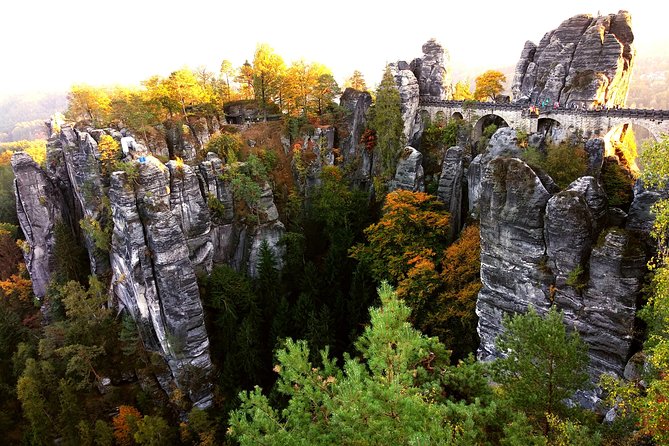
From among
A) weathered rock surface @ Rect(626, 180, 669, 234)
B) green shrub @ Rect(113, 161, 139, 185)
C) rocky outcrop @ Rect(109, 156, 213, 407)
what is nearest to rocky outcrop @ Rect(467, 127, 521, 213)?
weathered rock surface @ Rect(626, 180, 669, 234)

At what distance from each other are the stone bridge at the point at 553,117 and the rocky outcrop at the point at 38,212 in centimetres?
3562

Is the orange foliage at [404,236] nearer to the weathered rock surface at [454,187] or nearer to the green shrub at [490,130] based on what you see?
the weathered rock surface at [454,187]

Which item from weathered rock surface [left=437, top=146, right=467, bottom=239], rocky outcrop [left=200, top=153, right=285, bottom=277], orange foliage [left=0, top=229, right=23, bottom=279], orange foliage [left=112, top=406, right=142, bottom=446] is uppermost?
weathered rock surface [left=437, top=146, right=467, bottom=239]

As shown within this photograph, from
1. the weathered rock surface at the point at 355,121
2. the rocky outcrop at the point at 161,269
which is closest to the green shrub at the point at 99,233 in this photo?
the rocky outcrop at the point at 161,269

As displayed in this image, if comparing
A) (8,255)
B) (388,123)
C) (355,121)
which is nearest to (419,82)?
(388,123)

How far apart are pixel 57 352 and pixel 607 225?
37.2 metres

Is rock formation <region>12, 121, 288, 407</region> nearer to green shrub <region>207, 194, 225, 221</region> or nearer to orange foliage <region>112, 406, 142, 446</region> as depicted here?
green shrub <region>207, 194, 225, 221</region>

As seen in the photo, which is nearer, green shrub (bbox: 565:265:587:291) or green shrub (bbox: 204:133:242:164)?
green shrub (bbox: 565:265:587:291)

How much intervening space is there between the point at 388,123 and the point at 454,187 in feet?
27.1

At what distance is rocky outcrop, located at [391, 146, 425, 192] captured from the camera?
108 ft

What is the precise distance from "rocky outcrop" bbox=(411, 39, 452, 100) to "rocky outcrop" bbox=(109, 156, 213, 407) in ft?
77.2

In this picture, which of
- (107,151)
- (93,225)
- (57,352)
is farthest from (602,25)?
(57,352)

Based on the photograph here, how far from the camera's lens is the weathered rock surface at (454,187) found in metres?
31.2

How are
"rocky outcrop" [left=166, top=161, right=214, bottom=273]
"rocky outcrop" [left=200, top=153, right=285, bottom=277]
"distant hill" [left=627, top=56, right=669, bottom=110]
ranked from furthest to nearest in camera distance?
"distant hill" [left=627, top=56, right=669, bottom=110]
"rocky outcrop" [left=200, top=153, right=285, bottom=277]
"rocky outcrop" [left=166, top=161, right=214, bottom=273]
